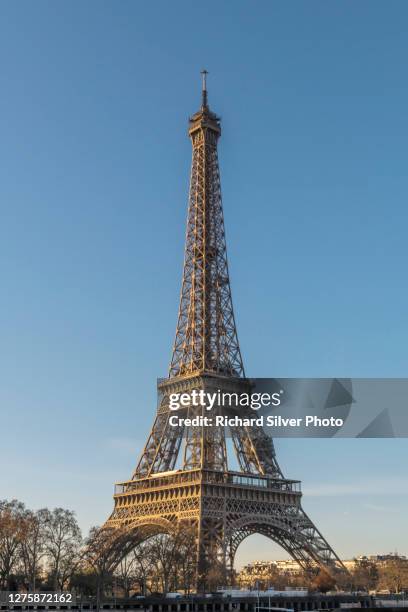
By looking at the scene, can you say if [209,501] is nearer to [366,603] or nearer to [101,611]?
[101,611]

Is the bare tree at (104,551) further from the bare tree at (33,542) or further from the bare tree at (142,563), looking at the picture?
the bare tree at (33,542)

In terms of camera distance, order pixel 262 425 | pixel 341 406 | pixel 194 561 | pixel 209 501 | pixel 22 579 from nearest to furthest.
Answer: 1. pixel 341 406
2. pixel 194 561
3. pixel 209 501
4. pixel 22 579
5. pixel 262 425

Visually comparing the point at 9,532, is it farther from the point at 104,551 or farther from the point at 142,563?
the point at 142,563

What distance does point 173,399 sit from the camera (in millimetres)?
95625

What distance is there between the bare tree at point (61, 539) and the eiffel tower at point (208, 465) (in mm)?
7002

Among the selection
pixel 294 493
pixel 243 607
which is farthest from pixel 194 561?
pixel 294 493

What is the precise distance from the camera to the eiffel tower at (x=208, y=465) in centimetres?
8381

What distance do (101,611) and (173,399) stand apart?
1103 inches

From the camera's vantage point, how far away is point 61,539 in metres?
84.6

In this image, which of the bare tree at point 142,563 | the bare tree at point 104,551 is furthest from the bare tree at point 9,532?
the bare tree at point 142,563

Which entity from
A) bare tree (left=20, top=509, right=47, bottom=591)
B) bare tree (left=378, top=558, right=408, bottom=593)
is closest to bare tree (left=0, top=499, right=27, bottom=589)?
bare tree (left=20, top=509, right=47, bottom=591)

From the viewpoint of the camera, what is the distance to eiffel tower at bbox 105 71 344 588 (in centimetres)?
8381

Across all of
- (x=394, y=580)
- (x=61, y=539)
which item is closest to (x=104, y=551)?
(x=61, y=539)

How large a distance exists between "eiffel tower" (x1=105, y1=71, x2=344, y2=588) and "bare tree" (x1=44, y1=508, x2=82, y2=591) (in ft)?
23.0
